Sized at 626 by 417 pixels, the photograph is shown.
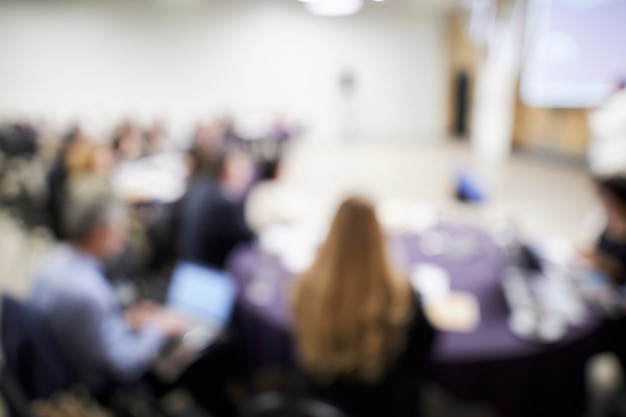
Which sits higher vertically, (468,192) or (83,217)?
(83,217)

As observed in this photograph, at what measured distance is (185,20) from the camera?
A: 10.2 m

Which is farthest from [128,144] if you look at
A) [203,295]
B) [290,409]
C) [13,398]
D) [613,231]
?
[290,409]

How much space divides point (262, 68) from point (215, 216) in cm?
919

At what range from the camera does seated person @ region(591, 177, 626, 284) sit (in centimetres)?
218

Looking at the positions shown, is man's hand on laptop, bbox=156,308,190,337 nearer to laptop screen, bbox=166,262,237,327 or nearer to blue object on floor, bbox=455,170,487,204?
laptop screen, bbox=166,262,237,327

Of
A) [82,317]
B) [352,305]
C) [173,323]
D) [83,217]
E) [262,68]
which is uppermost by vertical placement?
[262,68]

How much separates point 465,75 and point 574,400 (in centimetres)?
1094

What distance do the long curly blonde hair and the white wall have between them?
311 inches

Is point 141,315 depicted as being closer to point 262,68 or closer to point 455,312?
point 455,312

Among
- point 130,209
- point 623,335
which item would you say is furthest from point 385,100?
point 623,335

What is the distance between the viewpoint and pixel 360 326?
1406 mm

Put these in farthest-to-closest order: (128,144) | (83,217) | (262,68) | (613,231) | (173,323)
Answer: (262,68) → (128,144) → (613,231) → (173,323) → (83,217)

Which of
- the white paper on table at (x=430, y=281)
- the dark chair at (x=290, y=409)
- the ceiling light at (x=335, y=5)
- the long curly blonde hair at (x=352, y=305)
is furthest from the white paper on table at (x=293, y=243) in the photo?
the ceiling light at (x=335, y=5)

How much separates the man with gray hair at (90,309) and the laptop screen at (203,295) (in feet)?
0.84
